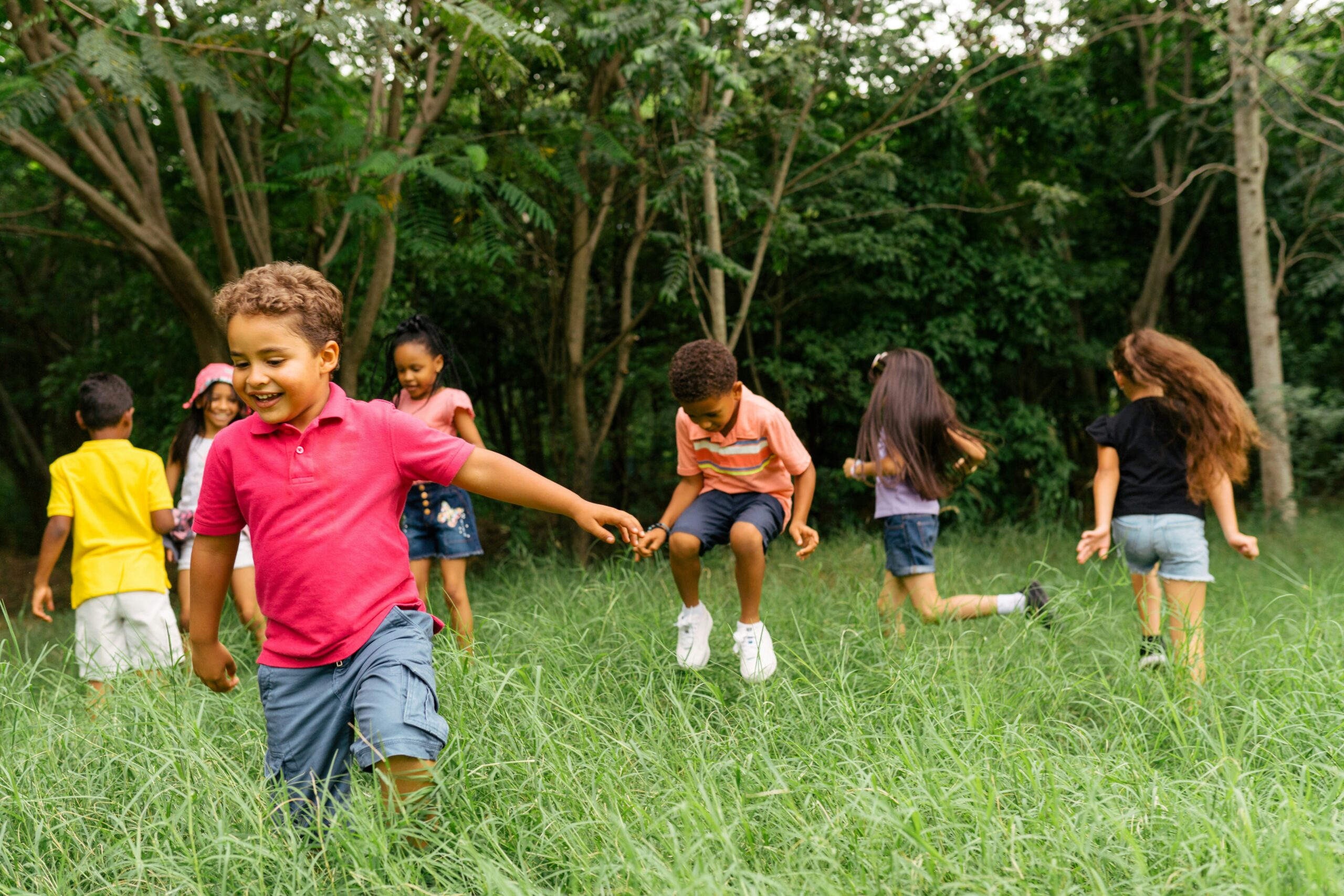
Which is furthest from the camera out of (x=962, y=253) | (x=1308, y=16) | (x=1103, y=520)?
(x=962, y=253)

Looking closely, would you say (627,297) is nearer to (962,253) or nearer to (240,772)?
(962,253)

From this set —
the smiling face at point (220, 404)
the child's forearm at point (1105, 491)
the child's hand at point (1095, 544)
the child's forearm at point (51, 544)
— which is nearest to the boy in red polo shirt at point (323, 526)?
the child's forearm at point (51, 544)

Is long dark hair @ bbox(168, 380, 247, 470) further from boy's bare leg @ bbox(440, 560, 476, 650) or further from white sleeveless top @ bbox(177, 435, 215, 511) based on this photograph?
boy's bare leg @ bbox(440, 560, 476, 650)

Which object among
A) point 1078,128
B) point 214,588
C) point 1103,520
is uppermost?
point 1078,128

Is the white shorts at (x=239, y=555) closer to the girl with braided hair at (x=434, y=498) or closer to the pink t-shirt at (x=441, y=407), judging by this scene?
the girl with braided hair at (x=434, y=498)

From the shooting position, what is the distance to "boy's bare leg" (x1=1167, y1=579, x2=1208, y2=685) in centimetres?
356

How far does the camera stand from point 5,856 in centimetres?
247

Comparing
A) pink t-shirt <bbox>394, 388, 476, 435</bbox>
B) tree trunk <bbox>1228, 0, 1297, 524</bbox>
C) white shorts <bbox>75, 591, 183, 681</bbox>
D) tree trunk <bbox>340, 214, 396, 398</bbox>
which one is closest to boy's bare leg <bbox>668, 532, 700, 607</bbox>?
pink t-shirt <bbox>394, 388, 476, 435</bbox>

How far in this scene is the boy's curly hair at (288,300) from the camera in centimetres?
233

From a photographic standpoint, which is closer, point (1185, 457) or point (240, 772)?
point (240, 772)

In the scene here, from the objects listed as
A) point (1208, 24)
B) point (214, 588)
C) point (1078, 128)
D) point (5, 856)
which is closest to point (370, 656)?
point (214, 588)

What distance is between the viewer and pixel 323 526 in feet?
7.70

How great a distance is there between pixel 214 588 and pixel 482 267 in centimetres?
527

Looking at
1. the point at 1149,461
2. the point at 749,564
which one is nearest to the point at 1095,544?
the point at 1149,461
